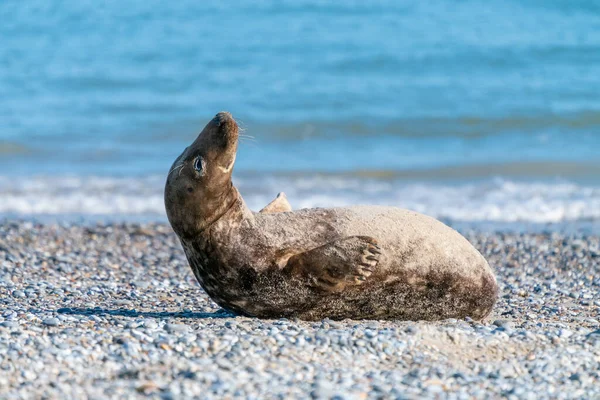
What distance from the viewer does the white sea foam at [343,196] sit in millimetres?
12047

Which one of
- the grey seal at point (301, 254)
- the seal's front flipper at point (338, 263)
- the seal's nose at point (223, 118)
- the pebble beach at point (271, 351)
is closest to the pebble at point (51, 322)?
the pebble beach at point (271, 351)

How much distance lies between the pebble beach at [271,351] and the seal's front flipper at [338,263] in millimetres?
272

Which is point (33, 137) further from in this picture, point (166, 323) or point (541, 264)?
point (166, 323)

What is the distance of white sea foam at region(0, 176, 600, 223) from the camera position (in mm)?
12047

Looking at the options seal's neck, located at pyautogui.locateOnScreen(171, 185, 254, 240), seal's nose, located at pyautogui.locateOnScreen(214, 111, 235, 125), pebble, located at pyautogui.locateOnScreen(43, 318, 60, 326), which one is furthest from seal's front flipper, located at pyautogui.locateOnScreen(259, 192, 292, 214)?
pebble, located at pyautogui.locateOnScreen(43, 318, 60, 326)

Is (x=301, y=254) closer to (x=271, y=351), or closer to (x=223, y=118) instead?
(x=271, y=351)

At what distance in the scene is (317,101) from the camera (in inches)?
787

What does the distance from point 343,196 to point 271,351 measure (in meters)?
8.59

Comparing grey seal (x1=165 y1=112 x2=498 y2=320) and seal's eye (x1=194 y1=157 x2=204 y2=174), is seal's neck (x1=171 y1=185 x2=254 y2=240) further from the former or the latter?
seal's eye (x1=194 y1=157 x2=204 y2=174)

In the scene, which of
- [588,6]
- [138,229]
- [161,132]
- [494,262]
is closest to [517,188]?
[494,262]

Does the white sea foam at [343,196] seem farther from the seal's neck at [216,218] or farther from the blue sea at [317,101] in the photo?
the seal's neck at [216,218]

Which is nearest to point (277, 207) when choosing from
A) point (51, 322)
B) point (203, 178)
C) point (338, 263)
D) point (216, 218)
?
point (216, 218)

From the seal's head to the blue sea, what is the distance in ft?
21.5

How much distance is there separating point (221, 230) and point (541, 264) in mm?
4487
